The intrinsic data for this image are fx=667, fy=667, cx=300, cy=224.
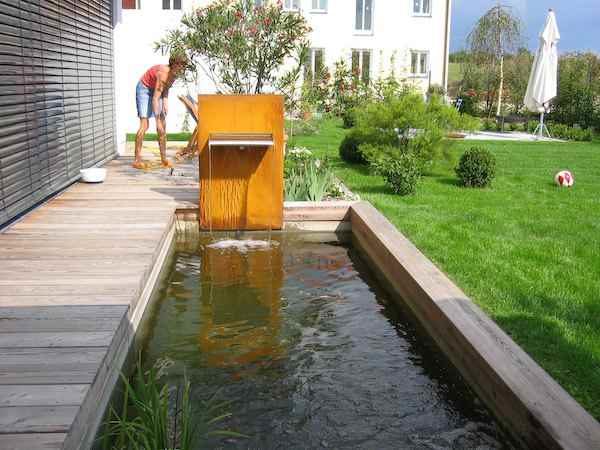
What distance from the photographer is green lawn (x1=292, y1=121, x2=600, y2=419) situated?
12.4 feet

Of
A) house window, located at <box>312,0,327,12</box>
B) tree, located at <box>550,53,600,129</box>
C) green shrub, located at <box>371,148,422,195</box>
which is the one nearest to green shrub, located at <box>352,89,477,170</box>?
green shrub, located at <box>371,148,422,195</box>

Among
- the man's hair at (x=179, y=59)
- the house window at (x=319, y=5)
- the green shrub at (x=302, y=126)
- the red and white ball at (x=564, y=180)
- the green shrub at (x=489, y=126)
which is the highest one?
the house window at (x=319, y=5)

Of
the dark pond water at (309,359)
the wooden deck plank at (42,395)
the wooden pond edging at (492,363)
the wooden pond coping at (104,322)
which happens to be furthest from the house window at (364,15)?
the wooden deck plank at (42,395)

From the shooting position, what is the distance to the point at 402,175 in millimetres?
8633

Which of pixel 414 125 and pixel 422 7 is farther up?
pixel 422 7

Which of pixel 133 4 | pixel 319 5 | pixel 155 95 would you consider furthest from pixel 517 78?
pixel 155 95

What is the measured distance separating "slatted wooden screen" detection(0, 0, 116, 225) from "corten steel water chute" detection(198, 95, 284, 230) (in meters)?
1.69

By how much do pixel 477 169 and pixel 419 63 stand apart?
20706mm

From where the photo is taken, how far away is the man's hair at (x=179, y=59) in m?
8.40

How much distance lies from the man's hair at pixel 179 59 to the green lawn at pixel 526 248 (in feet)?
9.22

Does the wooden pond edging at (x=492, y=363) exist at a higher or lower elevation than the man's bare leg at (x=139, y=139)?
lower

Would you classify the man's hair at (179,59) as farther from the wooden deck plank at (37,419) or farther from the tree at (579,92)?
the tree at (579,92)

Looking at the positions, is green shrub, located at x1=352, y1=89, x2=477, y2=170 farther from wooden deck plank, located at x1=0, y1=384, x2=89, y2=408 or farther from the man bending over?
wooden deck plank, located at x1=0, y1=384, x2=89, y2=408

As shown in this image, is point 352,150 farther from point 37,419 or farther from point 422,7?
point 422,7
